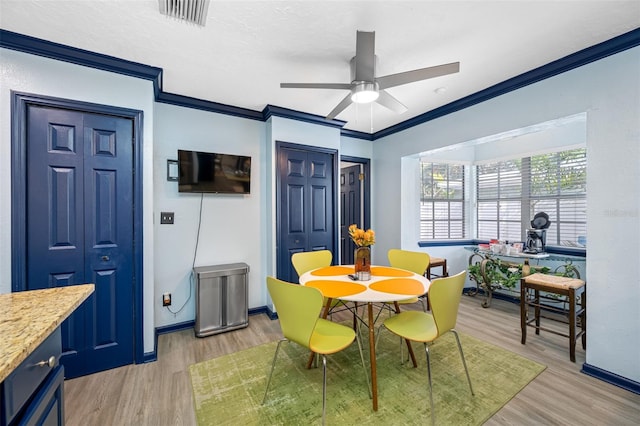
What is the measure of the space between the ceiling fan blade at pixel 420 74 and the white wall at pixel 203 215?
203cm

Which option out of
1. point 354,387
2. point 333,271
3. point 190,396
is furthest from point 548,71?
point 190,396

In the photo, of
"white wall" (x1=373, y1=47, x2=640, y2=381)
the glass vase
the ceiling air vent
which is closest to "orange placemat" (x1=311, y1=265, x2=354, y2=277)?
the glass vase

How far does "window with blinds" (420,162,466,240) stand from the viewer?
4.50 m

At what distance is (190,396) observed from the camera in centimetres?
194

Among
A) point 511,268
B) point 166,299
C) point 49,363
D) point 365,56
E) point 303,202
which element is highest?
point 365,56

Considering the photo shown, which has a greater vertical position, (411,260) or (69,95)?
(69,95)

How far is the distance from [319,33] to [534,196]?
12.6 ft

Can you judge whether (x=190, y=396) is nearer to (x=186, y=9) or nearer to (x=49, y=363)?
(x=49, y=363)

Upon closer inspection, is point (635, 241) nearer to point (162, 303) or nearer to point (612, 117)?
point (612, 117)

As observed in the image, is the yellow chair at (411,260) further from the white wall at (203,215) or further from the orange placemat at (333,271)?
the white wall at (203,215)

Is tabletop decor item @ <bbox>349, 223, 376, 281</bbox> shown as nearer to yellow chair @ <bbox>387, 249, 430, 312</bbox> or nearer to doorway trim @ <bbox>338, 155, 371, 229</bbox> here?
yellow chair @ <bbox>387, 249, 430, 312</bbox>

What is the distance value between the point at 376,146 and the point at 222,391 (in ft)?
13.1

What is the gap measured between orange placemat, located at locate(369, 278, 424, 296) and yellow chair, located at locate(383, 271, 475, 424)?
6.8 inches

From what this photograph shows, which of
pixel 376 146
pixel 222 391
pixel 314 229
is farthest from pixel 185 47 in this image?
pixel 376 146
